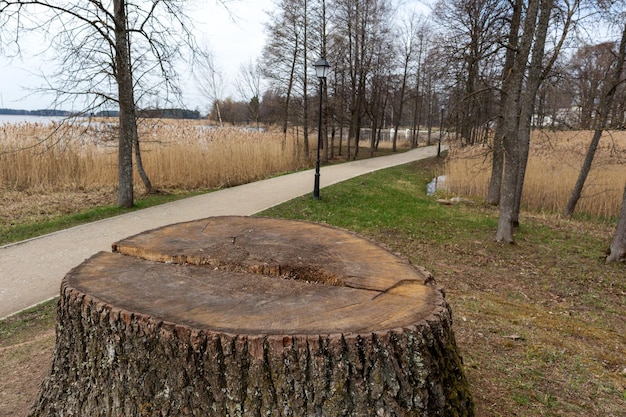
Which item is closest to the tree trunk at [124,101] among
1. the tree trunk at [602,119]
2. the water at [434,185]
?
the water at [434,185]

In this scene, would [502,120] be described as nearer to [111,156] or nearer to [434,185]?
[434,185]

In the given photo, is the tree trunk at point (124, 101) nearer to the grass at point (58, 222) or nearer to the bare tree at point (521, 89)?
the grass at point (58, 222)

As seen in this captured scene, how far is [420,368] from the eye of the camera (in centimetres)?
154

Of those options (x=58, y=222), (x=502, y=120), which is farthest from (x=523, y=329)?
(x=58, y=222)

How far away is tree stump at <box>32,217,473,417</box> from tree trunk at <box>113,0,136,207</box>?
A: 6306 millimetres

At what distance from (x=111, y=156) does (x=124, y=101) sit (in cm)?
319

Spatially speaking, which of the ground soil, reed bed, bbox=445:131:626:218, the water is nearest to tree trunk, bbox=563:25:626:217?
reed bed, bbox=445:131:626:218

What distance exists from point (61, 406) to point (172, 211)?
20.5 ft

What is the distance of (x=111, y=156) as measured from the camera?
10.3m

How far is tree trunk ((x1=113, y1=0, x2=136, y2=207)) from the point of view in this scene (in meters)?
7.36

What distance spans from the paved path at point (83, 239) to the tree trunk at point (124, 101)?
66cm

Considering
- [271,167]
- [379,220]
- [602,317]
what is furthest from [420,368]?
[271,167]

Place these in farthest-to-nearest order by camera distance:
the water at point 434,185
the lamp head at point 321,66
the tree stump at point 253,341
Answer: the water at point 434,185 < the lamp head at point 321,66 < the tree stump at point 253,341

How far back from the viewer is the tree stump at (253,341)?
1.45 m
